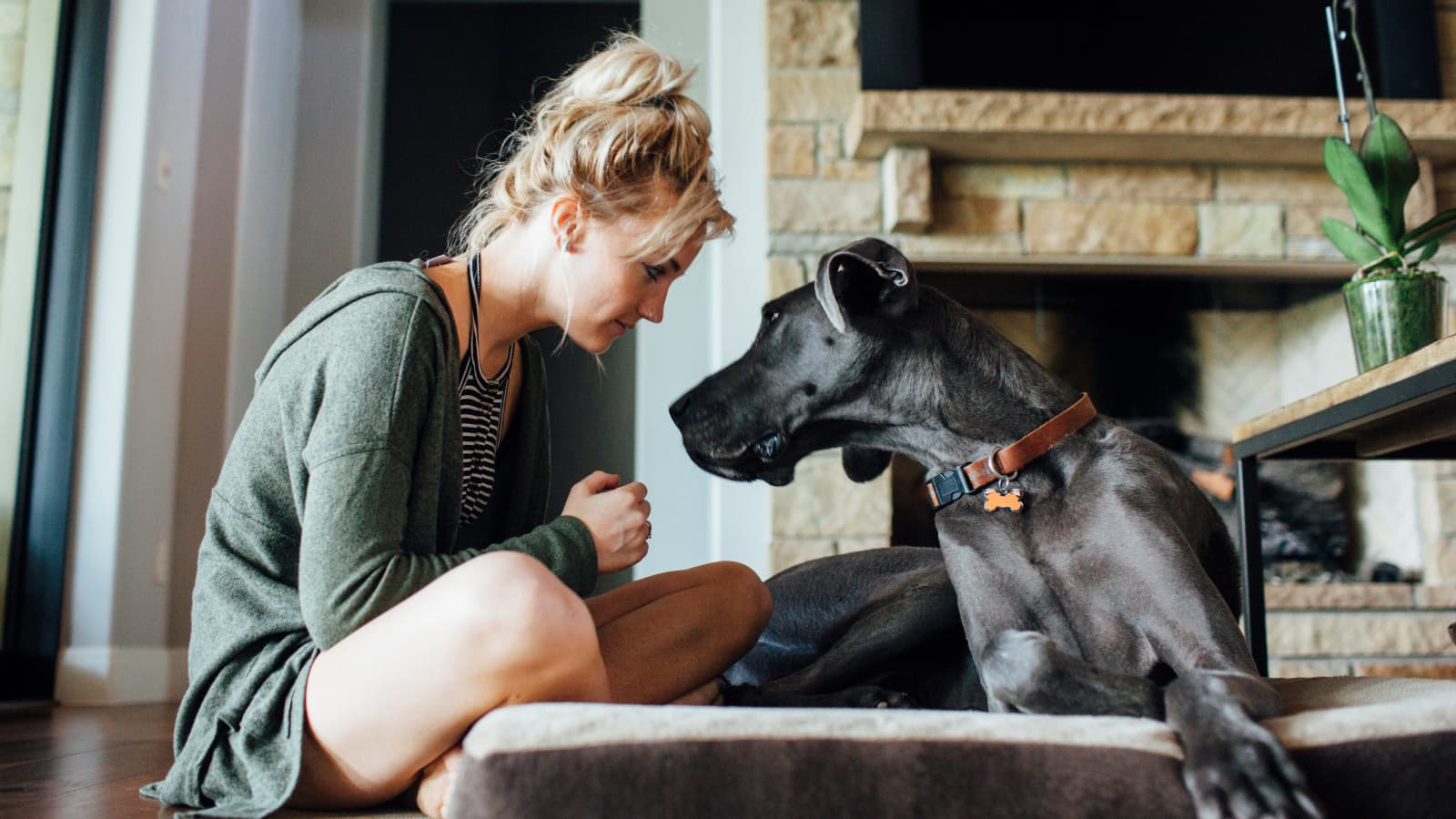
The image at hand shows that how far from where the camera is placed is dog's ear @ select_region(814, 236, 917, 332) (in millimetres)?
1393

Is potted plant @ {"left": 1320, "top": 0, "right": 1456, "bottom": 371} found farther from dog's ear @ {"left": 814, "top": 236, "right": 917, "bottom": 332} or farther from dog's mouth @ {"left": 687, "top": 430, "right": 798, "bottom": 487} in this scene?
dog's mouth @ {"left": 687, "top": 430, "right": 798, "bottom": 487}

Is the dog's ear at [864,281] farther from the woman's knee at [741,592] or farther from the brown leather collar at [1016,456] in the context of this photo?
the woman's knee at [741,592]

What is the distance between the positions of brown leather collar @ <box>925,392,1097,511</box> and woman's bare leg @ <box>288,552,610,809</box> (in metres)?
0.54

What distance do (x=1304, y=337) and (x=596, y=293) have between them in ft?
8.78

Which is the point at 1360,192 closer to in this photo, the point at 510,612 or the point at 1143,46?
the point at 1143,46

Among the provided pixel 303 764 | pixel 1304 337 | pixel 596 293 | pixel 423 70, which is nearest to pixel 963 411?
pixel 596 293

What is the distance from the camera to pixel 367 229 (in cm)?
386

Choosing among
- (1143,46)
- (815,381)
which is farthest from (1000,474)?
(1143,46)

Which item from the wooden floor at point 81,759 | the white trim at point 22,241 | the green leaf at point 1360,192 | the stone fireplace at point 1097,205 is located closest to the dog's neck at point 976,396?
the green leaf at point 1360,192

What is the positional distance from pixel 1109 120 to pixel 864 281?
6.07ft

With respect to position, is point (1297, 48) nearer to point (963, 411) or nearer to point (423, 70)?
point (963, 411)

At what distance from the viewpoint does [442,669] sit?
100 centimetres

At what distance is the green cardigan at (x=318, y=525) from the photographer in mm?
1051

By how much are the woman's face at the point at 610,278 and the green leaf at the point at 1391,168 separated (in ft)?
4.17
